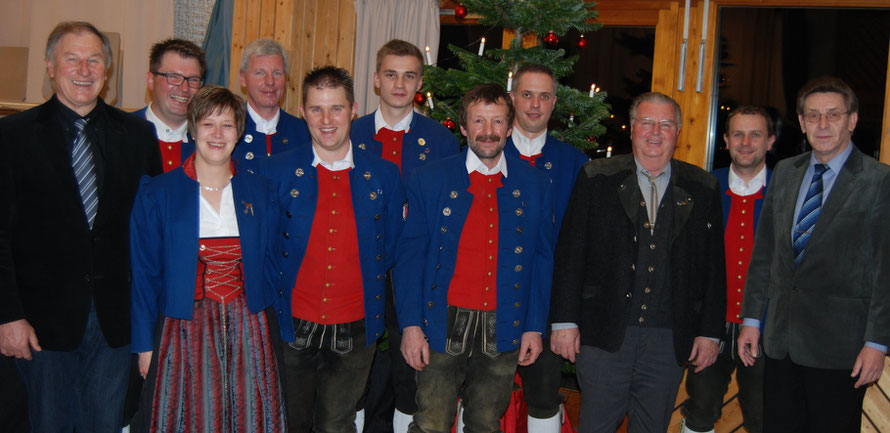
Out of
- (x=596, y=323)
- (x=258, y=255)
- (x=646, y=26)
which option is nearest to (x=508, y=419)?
(x=596, y=323)

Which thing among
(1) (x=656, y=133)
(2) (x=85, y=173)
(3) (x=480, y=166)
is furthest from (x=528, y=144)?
(2) (x=85, y=173)

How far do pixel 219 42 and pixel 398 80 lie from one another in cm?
241

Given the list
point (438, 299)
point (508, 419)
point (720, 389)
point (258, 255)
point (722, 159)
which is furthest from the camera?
point (722, 159)

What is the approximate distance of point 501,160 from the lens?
2955 mm

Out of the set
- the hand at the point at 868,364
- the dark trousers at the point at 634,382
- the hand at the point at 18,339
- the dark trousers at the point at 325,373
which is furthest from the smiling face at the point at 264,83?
the hand at the point at 868,364

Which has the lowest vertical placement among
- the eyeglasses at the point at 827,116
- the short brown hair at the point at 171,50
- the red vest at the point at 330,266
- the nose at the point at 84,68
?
the red vest at the point at 330,266

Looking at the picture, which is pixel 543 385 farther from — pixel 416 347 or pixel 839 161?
pixel 839 161

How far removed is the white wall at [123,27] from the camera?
5.52m

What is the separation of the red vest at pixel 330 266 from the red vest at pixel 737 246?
173 centimetres

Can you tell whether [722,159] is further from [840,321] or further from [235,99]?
[235,99]

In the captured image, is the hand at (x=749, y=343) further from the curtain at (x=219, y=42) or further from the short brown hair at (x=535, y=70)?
the curtain at (x=219, y=42)

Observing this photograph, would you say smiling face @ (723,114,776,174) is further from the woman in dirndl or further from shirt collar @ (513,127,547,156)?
the woman in dirndl

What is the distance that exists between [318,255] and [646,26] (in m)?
3.88

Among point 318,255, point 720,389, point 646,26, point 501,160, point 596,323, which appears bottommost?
point 720,389
